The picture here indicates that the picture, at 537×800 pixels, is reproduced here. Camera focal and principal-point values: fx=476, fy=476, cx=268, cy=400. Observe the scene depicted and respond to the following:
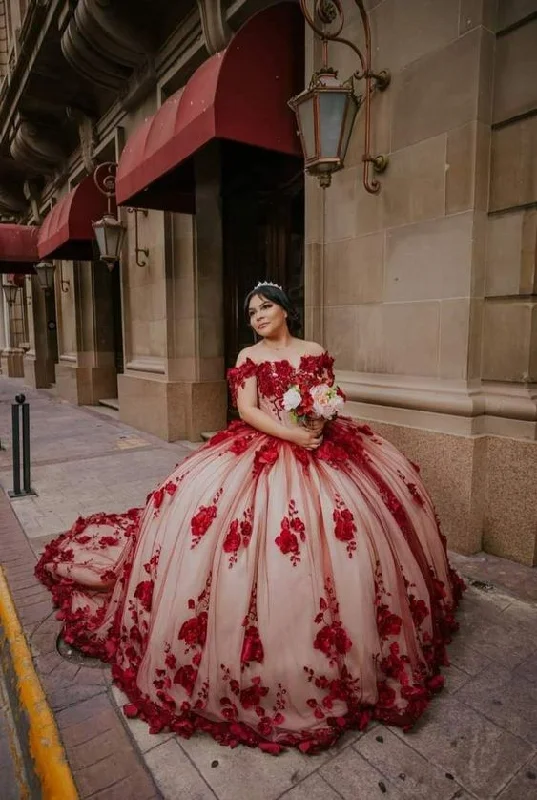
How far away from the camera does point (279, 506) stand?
2328 mm

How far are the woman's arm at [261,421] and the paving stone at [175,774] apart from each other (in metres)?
1.53

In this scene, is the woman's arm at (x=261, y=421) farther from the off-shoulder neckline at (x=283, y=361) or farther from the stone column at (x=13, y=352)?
the stone column at (x=13, y=352)

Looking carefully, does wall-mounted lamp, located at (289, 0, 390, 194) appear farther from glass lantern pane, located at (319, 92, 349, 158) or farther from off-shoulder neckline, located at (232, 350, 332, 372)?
A: off-shoulder neckline, located at (232, 350, 332, 372)

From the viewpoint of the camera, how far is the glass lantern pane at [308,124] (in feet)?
12.0

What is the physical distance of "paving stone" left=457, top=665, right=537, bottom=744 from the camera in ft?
7.32

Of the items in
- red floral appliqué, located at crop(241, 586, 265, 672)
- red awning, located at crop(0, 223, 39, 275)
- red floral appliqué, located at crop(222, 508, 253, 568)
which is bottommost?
red floral appliqué, located at crop(241, 586, 265, 672)

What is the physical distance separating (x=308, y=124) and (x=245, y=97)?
115 cm

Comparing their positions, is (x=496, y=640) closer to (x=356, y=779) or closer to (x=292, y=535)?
(x=356, y=779)

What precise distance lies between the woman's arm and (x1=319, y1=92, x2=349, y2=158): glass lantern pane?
188 cm

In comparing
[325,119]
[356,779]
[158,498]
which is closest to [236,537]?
[158,498]

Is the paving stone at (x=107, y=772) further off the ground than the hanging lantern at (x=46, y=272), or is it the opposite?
the hanging lantern at (x=46, y=272)

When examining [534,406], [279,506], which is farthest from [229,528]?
[534,406]

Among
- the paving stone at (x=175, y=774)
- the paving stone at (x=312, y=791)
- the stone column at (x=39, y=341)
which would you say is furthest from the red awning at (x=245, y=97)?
the stone column at (x=39, y=341)

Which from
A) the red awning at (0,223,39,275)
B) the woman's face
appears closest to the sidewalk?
the woman's face
